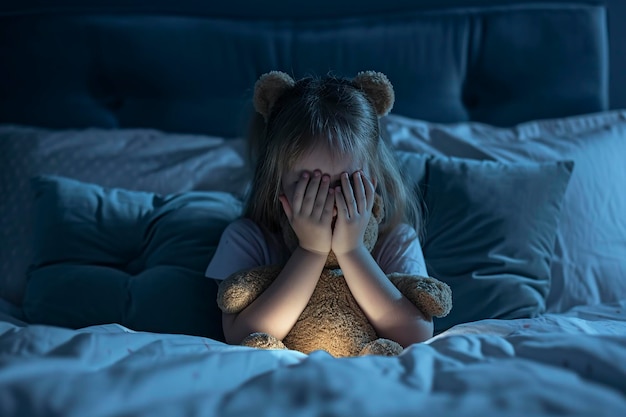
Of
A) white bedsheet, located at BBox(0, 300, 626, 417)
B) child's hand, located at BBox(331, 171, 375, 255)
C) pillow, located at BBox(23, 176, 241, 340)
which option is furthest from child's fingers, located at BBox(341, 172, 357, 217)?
pillow, located at BBox(23, 176, 241, 340)

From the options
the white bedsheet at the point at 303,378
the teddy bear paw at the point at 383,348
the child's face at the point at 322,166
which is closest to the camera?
the white bedsheet at the point at 303,378

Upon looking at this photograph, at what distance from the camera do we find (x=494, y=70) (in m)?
1.80

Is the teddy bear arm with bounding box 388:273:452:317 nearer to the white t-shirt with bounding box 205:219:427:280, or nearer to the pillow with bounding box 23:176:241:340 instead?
the white t-shirt with bounding box 205:219:427:280

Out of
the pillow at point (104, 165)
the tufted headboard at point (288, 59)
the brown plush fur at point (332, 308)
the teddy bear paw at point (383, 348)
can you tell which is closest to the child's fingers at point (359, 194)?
the brown plush fur at point (332, 308)

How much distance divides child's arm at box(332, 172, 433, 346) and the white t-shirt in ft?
0.44

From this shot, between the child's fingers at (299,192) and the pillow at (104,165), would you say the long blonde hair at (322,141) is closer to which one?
the child's fingers at (299,192)

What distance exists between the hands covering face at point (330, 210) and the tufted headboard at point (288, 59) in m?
0.75

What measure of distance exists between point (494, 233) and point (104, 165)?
2.94 feet

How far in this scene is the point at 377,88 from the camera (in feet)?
4.00

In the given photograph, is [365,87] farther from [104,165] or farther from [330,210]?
[104,165]

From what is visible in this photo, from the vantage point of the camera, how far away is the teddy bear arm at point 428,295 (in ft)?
3.44

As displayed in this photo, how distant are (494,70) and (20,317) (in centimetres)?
130

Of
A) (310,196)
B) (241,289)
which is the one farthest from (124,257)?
(310,196)

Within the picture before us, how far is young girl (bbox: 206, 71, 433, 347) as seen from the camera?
3.49 feet
